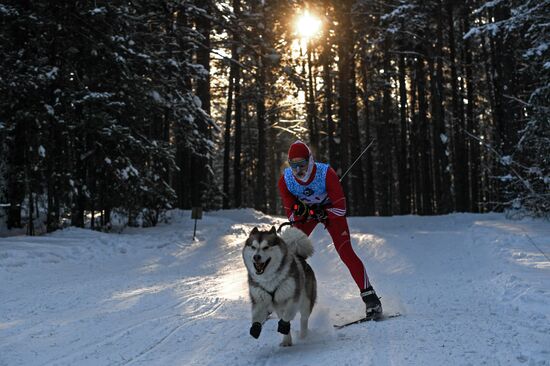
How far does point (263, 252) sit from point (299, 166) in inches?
57.4

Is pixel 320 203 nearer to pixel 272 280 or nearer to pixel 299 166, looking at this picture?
pixel 299 166

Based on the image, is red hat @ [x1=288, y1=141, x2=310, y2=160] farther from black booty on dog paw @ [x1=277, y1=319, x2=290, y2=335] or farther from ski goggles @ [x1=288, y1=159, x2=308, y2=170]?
black booty on dog paw @ [x1=277, y1=319, x2=290, y2=335]

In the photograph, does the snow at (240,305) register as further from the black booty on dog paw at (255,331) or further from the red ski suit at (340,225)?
the red ski suit at (340,225)

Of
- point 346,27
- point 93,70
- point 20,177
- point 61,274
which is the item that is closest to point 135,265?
point 61,274

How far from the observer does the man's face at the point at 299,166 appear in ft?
19.8

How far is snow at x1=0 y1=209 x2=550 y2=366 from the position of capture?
468cm

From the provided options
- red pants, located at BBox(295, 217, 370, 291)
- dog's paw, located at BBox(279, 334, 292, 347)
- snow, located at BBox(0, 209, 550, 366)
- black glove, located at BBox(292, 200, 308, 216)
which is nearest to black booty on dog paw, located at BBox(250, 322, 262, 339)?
snow, located at BBox(0, 209, 550, 366)

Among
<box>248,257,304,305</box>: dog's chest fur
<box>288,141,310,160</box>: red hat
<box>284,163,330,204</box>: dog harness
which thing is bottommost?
<box>248,257,304,305</box>: dog's chest fur

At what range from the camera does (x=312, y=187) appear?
20.9ft

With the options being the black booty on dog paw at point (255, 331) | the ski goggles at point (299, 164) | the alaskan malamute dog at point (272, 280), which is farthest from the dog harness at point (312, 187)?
the black booty on dog paw at point (255, 331)

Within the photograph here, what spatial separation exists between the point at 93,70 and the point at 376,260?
387 inches

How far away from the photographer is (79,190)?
14883mm

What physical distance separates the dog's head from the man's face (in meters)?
1.15

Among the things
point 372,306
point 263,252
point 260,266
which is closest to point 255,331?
point 260,266
